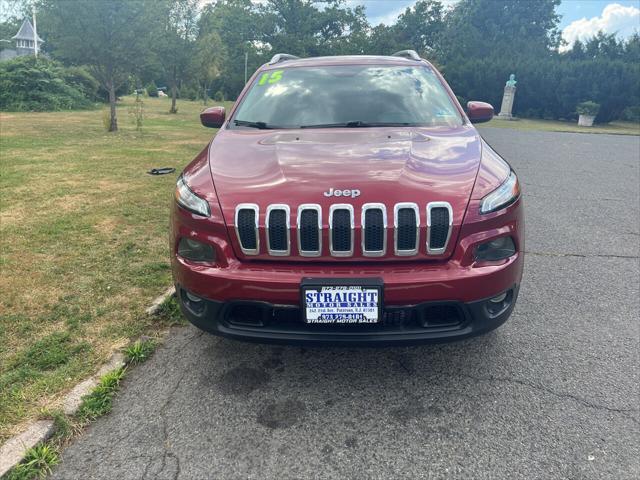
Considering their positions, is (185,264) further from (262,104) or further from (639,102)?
(639,102)

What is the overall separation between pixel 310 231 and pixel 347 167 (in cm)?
47

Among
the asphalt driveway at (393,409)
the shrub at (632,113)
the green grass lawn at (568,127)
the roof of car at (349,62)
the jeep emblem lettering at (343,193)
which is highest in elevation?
the shrub at (632,113)

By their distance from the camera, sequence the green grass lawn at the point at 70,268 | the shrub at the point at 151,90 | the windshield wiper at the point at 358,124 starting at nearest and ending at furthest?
the green grass lawn at the point at 70,268 < the windshield wiper at the point at 358,124 < the shrub at the point at 151,90

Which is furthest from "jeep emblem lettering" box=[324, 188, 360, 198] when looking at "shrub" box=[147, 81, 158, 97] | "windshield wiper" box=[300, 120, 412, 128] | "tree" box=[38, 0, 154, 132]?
"shrub" box=[147, 81, 158, 97]

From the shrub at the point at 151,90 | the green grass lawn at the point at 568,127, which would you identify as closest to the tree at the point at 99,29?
the green grass lawn at the point at 568,127

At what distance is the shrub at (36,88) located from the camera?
22.6 m

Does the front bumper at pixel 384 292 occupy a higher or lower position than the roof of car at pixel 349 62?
lower

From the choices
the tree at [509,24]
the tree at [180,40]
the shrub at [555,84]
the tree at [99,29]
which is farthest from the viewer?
the tree at [509,24]

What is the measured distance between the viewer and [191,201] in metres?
2.43

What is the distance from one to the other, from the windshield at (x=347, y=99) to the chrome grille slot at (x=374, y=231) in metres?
1.28

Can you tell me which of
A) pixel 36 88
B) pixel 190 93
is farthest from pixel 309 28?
pixel 36 88

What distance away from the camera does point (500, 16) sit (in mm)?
54219

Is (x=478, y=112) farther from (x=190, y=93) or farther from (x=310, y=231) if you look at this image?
(x=190, y=93)

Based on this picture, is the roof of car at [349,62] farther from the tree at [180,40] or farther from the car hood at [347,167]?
the tree at [180,40]
